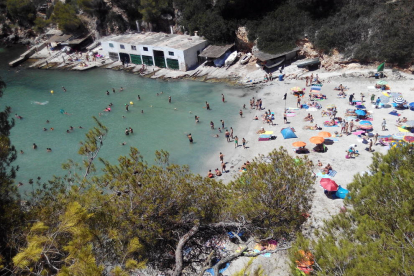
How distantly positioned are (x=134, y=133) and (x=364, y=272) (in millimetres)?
26920

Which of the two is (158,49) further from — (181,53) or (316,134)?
(316,134)

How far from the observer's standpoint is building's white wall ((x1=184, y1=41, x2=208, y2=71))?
45219mm

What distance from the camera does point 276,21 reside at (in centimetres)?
4372

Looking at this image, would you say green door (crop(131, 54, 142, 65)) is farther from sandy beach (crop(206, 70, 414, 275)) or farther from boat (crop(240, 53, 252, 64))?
sandy beach (crop(206, 70, 414, 275))

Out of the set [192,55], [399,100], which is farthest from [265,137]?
[192,55]

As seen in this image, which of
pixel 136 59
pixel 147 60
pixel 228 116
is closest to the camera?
pixel 228 116

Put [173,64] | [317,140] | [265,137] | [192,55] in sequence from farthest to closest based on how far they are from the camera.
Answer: [173,64] → [192,55] → [265,137] → [317,140]

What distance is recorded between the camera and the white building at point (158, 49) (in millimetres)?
45656

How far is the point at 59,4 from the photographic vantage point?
204 ft

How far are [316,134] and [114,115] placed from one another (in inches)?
885

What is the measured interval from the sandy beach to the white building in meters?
13.6

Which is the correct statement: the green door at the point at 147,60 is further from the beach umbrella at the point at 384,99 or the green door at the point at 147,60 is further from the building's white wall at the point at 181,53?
the beach umbrella at the point at 384,99

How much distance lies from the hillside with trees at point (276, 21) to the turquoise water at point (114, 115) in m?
10.8

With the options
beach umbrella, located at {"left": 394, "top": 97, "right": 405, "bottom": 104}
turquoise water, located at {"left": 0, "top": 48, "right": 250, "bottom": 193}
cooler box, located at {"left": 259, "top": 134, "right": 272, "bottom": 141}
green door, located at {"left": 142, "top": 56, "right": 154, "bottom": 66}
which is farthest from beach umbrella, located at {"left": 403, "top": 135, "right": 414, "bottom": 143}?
green door, located at {"left": 142, "top": 56, "right": 154, "bottom": 66}
